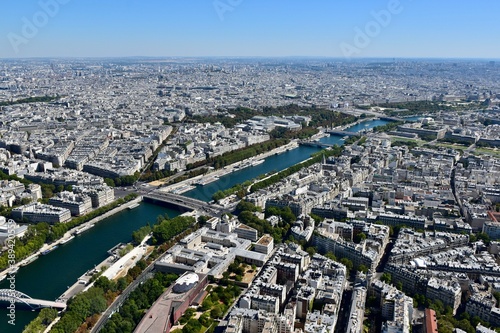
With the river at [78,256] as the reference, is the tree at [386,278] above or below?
above

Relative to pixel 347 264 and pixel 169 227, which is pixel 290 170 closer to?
pixel 169 227

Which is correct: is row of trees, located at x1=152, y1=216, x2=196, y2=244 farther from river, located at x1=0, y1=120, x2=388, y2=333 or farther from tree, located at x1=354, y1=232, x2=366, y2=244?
tree, located at x1=354, y1=232, x2=366, y2=244

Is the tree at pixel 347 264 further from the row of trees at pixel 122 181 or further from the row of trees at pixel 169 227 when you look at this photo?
the row of trees at pixel 122 181

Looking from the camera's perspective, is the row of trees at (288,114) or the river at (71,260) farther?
the row of trees at (288,114)

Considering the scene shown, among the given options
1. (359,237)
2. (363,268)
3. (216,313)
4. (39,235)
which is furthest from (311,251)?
(39,235)

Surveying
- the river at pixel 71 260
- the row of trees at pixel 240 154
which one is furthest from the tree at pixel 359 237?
the row of trees at pixel 240 154

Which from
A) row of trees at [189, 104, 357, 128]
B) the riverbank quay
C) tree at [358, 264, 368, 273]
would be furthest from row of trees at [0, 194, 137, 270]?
row of trees at [189, 104, 357, 128]

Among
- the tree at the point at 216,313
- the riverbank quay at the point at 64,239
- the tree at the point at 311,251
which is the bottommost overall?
the riverbank quay at the point at 64,239

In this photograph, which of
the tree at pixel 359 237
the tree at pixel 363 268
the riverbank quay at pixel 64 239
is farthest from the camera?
the tree at pixel 359 237
